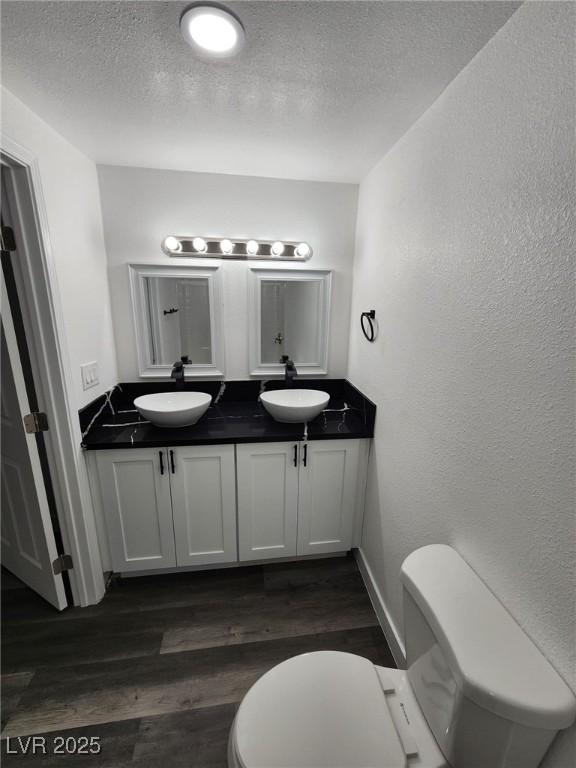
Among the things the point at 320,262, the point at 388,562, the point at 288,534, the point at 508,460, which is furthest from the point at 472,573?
the point at 320,262

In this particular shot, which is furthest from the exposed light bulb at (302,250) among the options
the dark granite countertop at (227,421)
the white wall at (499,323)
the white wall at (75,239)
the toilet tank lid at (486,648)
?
the toilet tank lid at (486,648)

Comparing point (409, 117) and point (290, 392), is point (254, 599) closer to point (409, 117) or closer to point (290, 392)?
point (290, 392)

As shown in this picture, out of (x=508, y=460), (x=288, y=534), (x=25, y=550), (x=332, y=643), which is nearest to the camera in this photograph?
(x=508, y=460)

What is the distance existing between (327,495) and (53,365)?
5.00 ft

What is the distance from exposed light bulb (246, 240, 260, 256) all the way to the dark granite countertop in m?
0.82

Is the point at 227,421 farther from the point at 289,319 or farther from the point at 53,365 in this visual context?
the point at 53,365

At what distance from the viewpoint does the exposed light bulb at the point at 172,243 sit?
5.97 feet

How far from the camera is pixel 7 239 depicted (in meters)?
1.22

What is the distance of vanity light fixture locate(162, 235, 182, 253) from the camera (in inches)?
71.6

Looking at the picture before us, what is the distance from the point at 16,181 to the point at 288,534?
206 cm

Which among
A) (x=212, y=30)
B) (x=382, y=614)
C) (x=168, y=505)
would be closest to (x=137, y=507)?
(x=168, y=505)

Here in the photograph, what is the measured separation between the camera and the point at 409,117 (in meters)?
1.23

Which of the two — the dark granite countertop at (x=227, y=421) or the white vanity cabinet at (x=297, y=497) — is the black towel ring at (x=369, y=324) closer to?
the dark granite countertop at (x=227, y=421)

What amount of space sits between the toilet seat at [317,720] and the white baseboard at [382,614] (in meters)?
0.58
